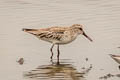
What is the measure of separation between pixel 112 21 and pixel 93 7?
2570 millimetres

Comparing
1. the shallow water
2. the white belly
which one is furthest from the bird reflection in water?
the white belly

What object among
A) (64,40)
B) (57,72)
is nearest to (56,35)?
(64,40)

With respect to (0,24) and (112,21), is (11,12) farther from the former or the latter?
(112,21)

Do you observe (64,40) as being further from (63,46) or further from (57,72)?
(57,72)

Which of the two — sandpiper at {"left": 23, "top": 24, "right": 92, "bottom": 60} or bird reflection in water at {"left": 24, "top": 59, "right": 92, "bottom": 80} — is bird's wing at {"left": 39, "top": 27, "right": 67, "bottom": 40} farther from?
bird reflection in water at {"left": 24, "top": 59, "right": 92, "bottom": 80}

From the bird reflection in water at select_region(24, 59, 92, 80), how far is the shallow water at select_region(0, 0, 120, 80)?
0.13 ft

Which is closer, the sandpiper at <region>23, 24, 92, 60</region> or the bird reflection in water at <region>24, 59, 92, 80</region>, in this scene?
the bird reflection in water at <region>24, 59, 92, 80</region>

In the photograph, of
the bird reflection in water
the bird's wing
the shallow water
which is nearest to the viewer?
the bird reflection in water

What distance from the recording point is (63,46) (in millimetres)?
17547

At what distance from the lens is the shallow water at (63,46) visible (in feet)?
50.4

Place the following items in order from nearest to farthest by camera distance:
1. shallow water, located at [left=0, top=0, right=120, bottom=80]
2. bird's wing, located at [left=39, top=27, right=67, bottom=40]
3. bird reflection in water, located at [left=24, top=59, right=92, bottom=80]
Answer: bird reflection in water, located at [left=24, top=59, right=92, bottom=80] < shallow water, located at [left=0, top=0, right=120, bottom=80] < bird's wing, located at [left=39, top=27, right=67, bottom=40]

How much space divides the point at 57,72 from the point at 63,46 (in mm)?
2588

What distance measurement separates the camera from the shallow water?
15352 millimetres

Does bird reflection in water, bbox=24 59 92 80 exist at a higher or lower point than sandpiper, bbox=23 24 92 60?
lower
